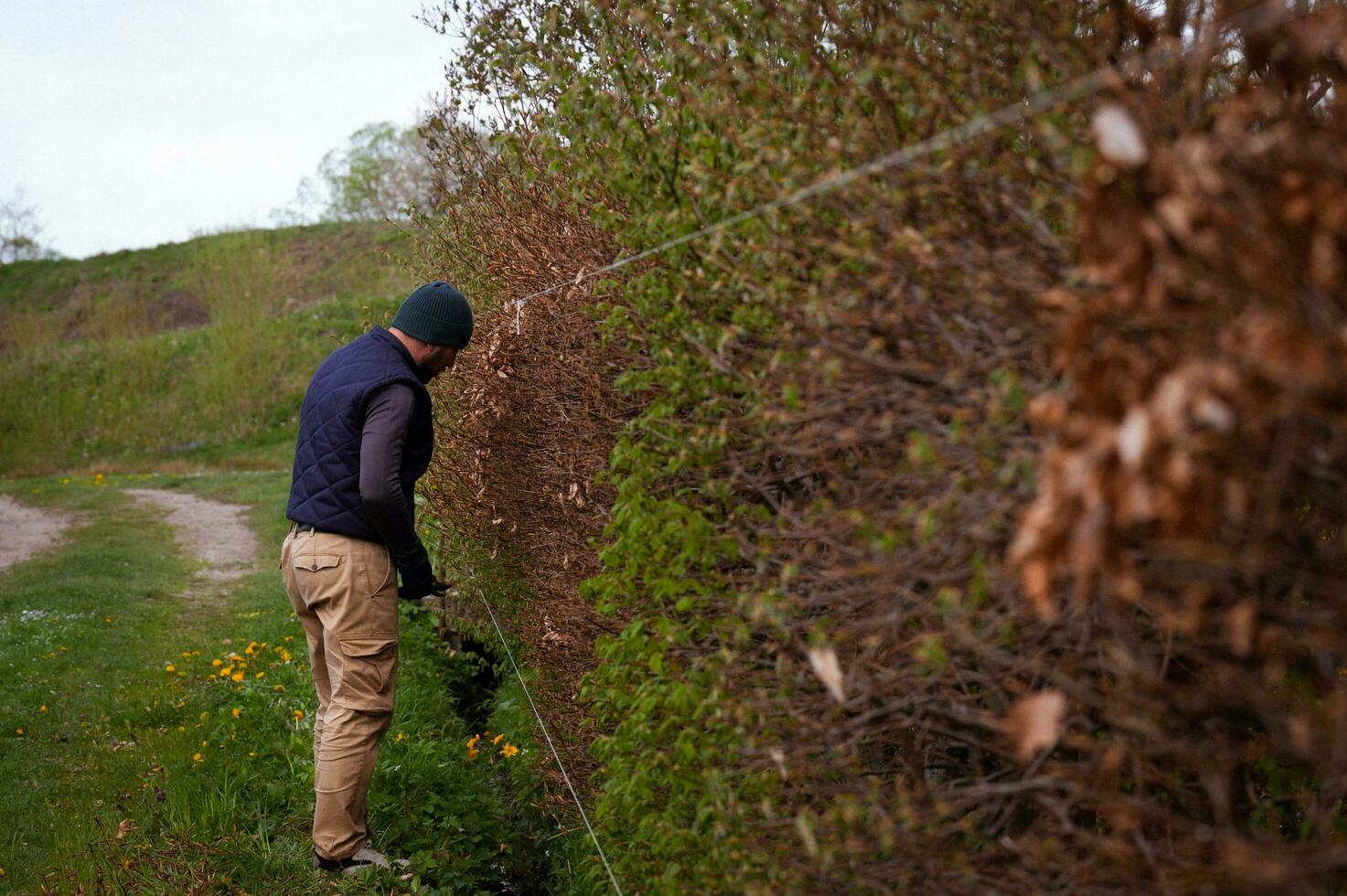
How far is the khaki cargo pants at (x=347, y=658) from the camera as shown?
158 inches

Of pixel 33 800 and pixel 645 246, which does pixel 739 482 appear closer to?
pixel 645 246

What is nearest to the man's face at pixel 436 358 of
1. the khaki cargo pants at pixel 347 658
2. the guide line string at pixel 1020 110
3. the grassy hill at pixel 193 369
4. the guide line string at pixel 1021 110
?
the khaki cargo pants at pixel 347 658

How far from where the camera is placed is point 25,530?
13.6 m

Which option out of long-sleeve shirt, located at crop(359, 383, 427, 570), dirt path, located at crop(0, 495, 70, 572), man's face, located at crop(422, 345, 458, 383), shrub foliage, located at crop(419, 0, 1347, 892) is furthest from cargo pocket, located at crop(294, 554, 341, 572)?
dirt path, located at crop(0, 495, 70, 572)

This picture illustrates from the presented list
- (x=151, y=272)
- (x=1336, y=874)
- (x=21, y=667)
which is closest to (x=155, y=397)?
(x=151, y=272)

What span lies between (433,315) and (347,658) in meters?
1.32

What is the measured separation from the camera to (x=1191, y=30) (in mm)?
1890

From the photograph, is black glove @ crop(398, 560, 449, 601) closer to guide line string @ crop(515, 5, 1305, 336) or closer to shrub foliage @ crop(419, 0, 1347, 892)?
shrub foliage @ crop(419, 0, 1347, 892)

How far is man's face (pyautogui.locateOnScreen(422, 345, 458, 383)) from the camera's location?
423cm

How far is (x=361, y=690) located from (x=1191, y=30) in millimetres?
3429

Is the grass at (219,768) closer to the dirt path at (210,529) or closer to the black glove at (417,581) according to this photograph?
the black glove at (417,581)

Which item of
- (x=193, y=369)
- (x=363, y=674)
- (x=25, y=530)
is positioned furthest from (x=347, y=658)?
(x=193, y=369)

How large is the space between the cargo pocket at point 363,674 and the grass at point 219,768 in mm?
624

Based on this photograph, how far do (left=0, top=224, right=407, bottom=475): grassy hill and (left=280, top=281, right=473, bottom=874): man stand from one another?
17317mm
